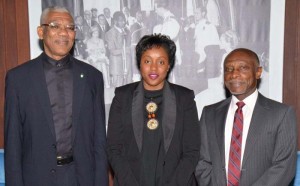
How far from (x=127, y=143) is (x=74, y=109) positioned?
43cm

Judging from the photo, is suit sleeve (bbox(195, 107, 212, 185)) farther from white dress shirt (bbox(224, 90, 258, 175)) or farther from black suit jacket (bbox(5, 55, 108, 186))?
black suit jacket (bbox(5, 55, 108, 186))

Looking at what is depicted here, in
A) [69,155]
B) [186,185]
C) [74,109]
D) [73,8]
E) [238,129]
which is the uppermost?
[73,8]

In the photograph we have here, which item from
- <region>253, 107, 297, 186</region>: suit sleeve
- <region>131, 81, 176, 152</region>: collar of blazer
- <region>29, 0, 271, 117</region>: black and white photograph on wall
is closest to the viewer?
<region>253, 107, 297, 186</region>: suit sleeve

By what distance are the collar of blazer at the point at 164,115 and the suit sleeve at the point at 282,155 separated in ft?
Result: 2.12

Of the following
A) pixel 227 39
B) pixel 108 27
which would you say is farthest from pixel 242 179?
pixel 108 27

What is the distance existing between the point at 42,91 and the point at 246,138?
1.37 meters

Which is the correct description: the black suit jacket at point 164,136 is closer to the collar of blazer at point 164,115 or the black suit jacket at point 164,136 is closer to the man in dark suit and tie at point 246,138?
the collar of blazer at point 164,115

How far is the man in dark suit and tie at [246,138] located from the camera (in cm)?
233

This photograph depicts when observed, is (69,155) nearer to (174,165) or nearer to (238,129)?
(174,165)

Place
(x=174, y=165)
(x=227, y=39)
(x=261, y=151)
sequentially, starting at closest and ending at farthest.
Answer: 1. (x=261, y=151)
2. (x=174, y=165)
3. (x=227, y=39)

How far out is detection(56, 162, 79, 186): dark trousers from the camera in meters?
2.44

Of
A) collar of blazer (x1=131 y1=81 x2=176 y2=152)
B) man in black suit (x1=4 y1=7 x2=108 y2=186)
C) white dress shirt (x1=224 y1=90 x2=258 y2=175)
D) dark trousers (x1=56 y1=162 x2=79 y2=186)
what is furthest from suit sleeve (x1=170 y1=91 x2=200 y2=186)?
dark trousers (x1=56 y1=162 x2=79 y2=186)

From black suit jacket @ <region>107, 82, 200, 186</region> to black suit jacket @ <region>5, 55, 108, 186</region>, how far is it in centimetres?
12

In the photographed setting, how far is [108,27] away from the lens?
3523 millimetres
